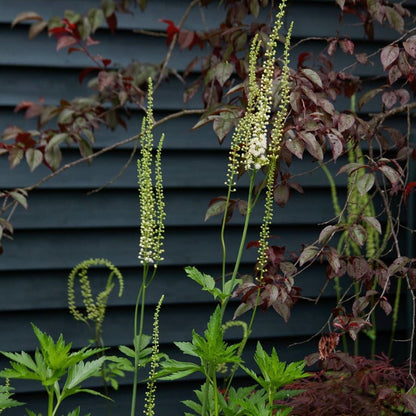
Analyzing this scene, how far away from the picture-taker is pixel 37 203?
2.98 metres

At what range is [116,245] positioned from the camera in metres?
3.06

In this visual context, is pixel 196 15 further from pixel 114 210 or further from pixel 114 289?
pixel 114 289

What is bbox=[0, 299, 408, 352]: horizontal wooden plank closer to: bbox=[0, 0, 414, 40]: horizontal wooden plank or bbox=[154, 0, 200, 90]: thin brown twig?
bbox=[154, 0, 200, 90]: thin brown twig

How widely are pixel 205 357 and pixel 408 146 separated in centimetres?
150

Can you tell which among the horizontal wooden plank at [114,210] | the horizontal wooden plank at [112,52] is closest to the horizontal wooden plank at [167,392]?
the horizontal wooden plank at [114,210]

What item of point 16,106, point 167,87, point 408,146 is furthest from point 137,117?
point 408,146

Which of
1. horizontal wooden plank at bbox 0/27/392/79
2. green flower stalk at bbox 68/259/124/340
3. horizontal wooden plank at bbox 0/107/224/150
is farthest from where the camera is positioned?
horizontal wooden plank at bbox 0/107/224/150

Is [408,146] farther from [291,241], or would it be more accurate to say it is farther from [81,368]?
[81,368]

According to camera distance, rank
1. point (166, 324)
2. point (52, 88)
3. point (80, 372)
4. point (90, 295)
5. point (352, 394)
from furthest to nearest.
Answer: point (166, 324) < point (52, 88) < point (90, 295) < point (352, 394) < point (80, 372)

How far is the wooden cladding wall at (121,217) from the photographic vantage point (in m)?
2.96

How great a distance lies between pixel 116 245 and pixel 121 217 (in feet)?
0.40

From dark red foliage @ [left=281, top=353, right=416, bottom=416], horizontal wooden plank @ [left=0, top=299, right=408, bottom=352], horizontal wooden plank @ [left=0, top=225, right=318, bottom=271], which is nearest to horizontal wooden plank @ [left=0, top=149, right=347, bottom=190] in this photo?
horizontal wooden plank @ [left=0, top=225, right=318, bottom=271]

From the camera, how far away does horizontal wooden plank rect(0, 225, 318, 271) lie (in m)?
2.97

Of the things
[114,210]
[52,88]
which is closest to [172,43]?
[52,88]
